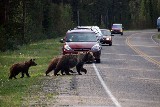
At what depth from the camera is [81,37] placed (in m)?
30.3

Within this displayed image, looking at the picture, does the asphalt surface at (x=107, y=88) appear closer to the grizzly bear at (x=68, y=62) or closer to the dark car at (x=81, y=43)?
the grizzly bear at (x=68, y=62)

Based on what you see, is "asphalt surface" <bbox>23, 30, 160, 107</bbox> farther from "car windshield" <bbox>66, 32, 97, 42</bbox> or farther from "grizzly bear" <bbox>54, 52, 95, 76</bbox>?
"car windshield" <bbox>66, 32, 97, 42</bbox>

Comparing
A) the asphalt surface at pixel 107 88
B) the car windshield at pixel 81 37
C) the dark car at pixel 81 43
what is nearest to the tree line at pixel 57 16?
the car windshield at pixel 81 37

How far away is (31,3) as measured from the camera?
2345 inches

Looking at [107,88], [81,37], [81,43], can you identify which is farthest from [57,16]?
[107,88]

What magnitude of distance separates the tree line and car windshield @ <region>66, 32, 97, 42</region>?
943 centimetres

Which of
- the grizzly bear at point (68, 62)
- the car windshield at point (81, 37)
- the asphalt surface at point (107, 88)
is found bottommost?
the asphalt surface at point (107, 88)

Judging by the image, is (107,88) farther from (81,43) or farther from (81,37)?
(81,37)

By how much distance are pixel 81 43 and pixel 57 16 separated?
5035 cm

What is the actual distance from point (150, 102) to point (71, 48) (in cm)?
1414

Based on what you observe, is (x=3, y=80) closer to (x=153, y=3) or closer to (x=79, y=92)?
(x=79, y=92)

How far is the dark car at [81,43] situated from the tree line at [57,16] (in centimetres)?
954

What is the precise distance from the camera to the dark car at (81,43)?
94.2 ft

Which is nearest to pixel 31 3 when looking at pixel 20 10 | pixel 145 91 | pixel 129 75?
pixel 20 10
